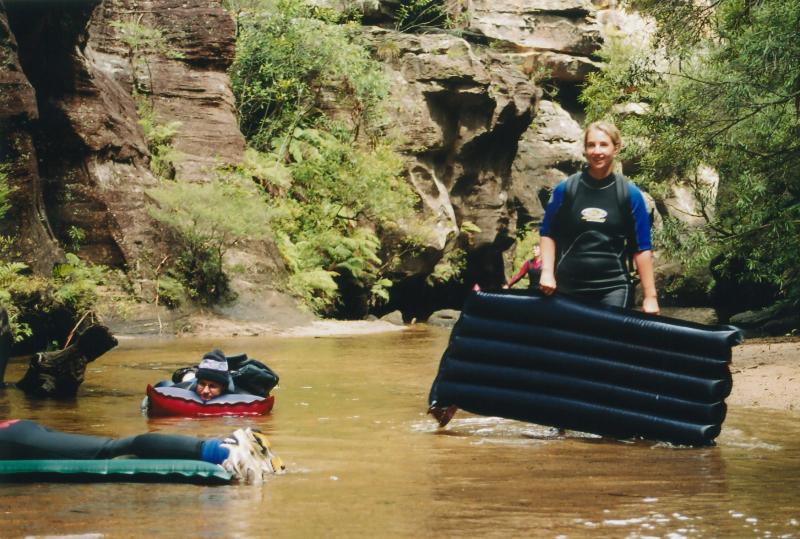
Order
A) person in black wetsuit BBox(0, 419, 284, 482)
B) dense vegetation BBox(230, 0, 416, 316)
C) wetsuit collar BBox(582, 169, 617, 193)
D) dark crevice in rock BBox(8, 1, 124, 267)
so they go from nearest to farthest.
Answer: person in black wetsuit BBox(0, 419, 284, 482) < wetsuit collar BBox(582, 169, 617, 193) < dark crevice in rock BBox(8, 1, 124, 267) < dense vegetation BBox(230, 0, 416, 316)

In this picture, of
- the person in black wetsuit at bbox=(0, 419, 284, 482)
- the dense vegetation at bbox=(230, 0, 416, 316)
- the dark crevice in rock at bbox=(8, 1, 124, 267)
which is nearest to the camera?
the person in black wetsuit at bbox=(0, 419, 284, 482)

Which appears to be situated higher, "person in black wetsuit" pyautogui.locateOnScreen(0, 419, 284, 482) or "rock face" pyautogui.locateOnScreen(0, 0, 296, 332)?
"rock face" pyautogui.locateOnScreen(0, 0, 296, 332)

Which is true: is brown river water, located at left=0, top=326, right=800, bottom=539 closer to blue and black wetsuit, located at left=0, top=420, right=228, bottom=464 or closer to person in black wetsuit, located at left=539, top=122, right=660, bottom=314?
blue and black wetsuit, located at left=0, top=420, right=228, bottom=464

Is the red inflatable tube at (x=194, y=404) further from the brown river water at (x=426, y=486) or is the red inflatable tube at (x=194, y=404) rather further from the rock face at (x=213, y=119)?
the rock face at (x=213, y=119)

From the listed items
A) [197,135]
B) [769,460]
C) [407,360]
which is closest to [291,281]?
[197,135]

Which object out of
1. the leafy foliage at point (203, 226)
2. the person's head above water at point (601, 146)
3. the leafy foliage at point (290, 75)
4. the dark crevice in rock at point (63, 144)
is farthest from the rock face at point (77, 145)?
the person's head above water at point (601, 146)

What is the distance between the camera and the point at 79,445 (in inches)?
179

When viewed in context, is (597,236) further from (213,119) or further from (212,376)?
(213,119)

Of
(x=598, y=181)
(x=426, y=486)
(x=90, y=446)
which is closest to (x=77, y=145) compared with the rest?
(x=598, y=181)

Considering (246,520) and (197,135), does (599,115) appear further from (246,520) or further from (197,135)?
(246,520)

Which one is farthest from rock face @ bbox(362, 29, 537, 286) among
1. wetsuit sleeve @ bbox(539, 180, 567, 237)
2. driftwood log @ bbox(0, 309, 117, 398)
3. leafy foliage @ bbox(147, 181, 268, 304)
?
wetsuit sleeve @ bbox(539, 180, 567, 237)

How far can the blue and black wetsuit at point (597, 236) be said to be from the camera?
619 centimetres

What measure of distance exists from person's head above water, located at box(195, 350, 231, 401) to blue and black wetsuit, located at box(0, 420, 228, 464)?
8.69 feet

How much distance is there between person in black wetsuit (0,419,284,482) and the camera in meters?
4.39
